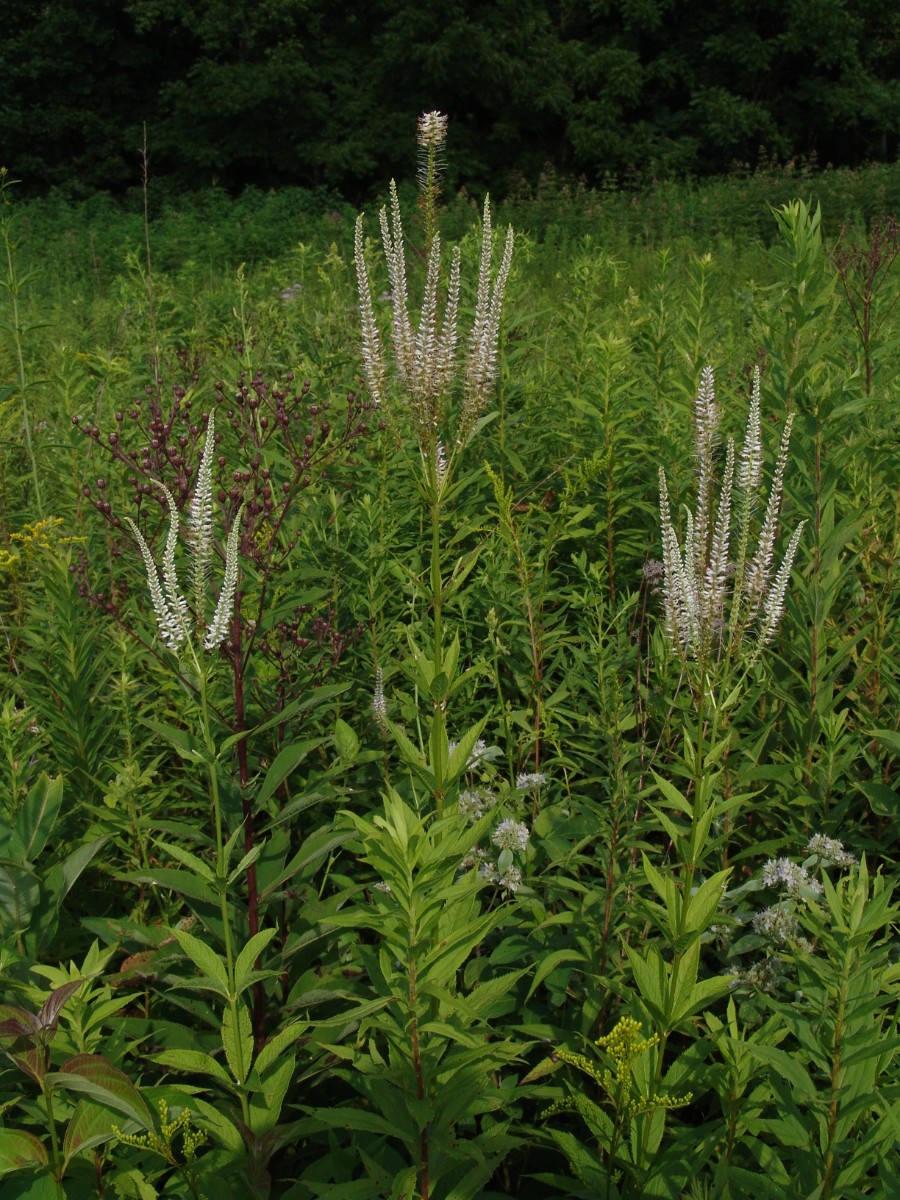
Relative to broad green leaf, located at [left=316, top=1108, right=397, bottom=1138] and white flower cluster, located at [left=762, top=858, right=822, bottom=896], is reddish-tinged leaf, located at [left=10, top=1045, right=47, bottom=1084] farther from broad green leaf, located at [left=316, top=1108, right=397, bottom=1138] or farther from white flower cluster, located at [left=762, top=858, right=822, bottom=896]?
white flower cluster, located at [left=762, top=858, right=822, bottom=896]

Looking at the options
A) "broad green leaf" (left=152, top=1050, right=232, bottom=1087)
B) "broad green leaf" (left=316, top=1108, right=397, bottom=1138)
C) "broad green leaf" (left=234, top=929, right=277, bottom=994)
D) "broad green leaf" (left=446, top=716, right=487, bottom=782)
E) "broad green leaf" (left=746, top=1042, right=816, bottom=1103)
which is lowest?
"broad green leaf" (left=316, top=1108, right=397, bottom=1138)

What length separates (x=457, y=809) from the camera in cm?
237

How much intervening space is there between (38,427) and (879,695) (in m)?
4.14

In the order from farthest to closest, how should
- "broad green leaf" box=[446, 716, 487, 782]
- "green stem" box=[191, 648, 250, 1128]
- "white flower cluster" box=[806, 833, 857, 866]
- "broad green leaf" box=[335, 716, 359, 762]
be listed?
"broad green leaf" box=[335, 716, 359, 762] → "white flower cluster" box=[806, 833, 857, 866] → "broad green leaf" box=[446, 716, 487, 782] → "green stem" box=[191, 648, 250, 1128]

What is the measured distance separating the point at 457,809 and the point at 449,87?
2961cm

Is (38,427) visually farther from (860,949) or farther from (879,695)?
(860,949)

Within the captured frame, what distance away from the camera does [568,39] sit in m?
30.7

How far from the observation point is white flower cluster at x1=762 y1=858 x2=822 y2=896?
2484 mm

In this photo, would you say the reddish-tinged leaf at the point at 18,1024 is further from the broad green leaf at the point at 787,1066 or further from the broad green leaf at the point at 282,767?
the broad green leaf at the point at 787,1066

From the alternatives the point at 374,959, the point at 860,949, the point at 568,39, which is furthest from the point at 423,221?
the point at 568,39

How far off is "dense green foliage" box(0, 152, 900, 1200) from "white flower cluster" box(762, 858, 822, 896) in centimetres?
1

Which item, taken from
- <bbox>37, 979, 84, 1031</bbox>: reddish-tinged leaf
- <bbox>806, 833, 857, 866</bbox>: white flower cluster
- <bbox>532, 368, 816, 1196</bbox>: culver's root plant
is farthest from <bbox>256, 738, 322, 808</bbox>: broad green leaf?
<bbox>806, 833, 857, 866</bbox>: white flower cluster

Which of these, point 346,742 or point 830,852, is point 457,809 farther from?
point 830,852

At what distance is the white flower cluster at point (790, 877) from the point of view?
8.15 ft
